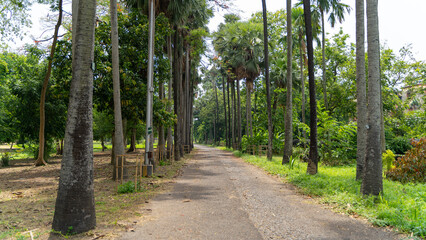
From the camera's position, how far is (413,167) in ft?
35.6

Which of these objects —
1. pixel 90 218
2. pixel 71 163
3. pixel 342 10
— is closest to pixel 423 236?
pixel 90 218

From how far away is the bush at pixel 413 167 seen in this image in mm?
10586

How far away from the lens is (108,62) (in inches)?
561

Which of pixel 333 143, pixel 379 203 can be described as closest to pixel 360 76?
pixel 379 203

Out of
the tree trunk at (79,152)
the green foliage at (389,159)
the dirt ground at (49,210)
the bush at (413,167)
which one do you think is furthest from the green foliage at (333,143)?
the tree trunk at (79,152)

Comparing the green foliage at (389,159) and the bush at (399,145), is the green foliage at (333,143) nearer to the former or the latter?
the green foliage at (389,159)

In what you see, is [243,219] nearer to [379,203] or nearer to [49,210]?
[379,203]

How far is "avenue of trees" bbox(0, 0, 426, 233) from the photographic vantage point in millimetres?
5329

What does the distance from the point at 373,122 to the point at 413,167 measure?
5134mm

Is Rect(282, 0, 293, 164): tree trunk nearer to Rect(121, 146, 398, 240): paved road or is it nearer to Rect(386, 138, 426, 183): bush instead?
Rect(386, 138, 426, 183): bush

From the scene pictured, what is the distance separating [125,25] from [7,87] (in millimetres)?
12671

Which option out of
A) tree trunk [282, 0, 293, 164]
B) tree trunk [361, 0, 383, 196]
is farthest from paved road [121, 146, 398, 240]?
tree trunk [282, 0, 293, 164]

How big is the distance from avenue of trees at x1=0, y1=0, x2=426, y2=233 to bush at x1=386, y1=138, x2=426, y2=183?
146cm

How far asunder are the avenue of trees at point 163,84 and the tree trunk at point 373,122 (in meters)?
0.03
